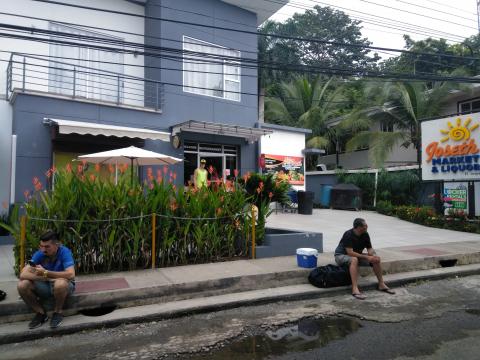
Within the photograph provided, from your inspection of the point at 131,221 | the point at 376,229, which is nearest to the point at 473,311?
the point at 131,221

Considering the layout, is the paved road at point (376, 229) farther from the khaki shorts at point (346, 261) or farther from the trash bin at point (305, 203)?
the khaki shorts at point (346, 261)

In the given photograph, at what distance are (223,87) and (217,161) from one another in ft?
9.68

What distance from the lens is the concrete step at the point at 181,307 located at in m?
5.10

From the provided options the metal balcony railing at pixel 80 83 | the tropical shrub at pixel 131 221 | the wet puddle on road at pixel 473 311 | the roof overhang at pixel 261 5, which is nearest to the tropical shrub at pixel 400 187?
the roof overhang at pixel 261 5

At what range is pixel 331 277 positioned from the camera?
7.10 metres

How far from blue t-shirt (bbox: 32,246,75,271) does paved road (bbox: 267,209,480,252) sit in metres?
6.17

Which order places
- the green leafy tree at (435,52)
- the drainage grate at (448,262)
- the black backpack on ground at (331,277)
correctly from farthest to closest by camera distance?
the green leafy tree at (435,52) < the drainage grate at (448,262) < the black backpack on ground at (331,277)

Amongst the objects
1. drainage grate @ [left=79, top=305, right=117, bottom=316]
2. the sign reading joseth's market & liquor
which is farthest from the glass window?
the sign reading joseth's market & liquor

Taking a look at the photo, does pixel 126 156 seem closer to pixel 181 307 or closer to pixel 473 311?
pixel 181 307

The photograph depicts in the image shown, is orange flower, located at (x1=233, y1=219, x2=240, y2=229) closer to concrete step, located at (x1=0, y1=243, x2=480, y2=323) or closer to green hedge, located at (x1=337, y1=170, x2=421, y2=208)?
concrete step, located at (x1=0, y1=243, x2=480, y2=323)

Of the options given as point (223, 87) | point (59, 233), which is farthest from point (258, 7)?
point (59, 233)

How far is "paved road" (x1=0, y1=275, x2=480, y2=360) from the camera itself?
446 cm

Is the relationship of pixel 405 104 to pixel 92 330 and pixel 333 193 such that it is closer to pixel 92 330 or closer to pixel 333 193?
pixel 333 193

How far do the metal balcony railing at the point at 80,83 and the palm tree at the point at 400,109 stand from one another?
11.4 meters
